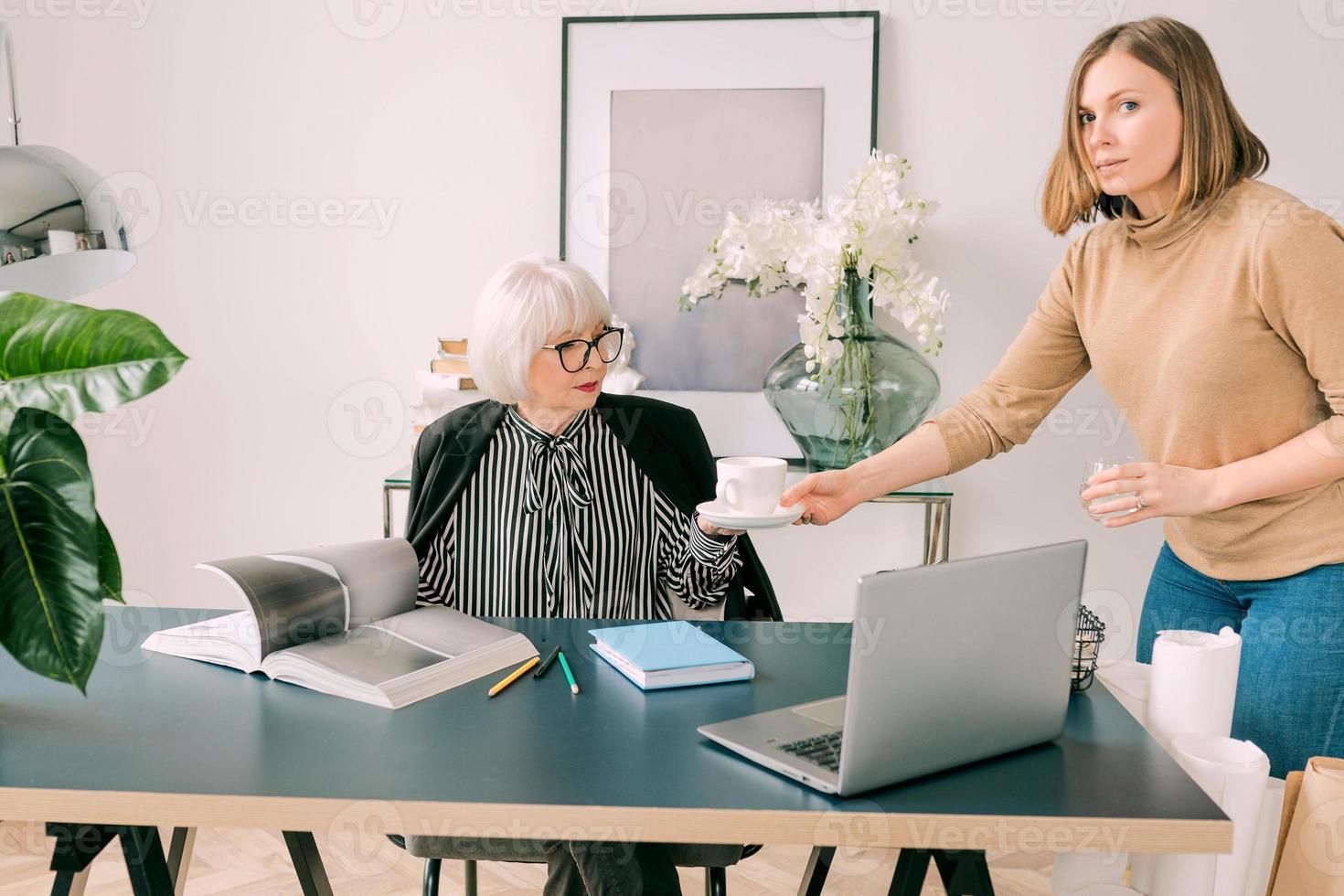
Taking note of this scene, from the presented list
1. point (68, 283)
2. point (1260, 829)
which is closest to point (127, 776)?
point (68, 283)

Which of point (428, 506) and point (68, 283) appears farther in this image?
point (428, 506)

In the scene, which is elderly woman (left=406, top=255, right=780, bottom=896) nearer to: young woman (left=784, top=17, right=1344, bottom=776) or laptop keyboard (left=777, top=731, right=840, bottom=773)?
young woman (left=784, top=17, right=1344, bottom=776)

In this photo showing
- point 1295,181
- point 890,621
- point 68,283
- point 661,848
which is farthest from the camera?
point 1295,181

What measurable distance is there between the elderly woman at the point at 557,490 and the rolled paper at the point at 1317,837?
0.89m

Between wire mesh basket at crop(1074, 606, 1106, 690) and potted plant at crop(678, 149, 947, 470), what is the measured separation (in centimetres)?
114

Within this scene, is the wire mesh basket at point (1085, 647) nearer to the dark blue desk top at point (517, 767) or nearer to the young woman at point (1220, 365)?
the dark blue desk top at point (517, 767)

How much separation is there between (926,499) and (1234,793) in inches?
51.6

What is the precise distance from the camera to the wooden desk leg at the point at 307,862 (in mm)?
1501

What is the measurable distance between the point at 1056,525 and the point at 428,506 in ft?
5.51

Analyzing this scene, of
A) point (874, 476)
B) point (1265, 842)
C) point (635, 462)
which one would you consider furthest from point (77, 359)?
point (1265, 842)

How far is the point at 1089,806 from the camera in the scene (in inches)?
38.7

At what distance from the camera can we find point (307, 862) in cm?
151

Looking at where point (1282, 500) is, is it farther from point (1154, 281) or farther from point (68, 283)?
point (68, 283)

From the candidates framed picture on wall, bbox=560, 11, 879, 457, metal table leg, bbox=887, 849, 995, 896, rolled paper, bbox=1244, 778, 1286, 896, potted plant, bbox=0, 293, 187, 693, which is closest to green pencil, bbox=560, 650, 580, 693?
metal table leg, bbox=887, 849, 995, 896
